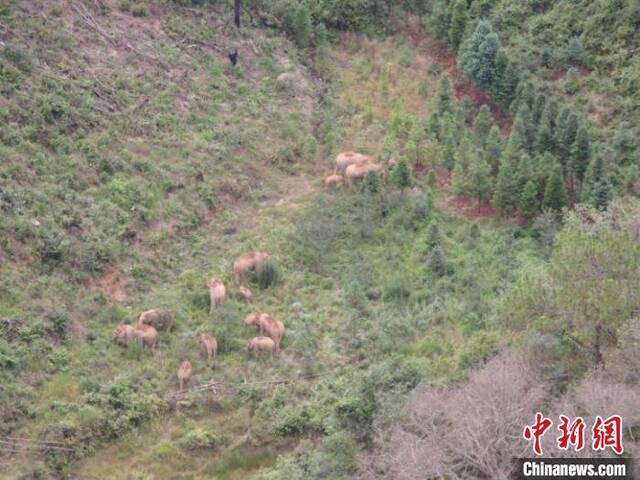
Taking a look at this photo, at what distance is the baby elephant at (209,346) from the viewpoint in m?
24.1

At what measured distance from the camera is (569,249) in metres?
21.0

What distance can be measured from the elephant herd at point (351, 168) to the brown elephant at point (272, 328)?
7.17 metres

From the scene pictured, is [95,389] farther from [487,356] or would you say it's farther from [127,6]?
[127,6]

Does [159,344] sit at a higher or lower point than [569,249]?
lower

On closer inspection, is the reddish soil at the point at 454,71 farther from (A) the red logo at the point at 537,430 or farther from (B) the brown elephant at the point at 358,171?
(A) the red logo at the point at 537,430

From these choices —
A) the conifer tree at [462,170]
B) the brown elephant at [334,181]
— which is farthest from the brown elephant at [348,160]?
the conifer tree at [462,170]

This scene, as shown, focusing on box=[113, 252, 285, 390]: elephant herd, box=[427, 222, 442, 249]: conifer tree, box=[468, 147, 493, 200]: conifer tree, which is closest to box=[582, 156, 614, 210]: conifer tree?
box=[468, 147, 493, 200]: conifer tree

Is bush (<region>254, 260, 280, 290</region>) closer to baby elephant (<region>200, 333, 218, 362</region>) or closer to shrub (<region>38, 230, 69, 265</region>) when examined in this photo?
baby elephant (<region>200, 333, 218, 362</region>)

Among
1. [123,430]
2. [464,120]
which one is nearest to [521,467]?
[123,430]

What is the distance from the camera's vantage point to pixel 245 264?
88.0 ft

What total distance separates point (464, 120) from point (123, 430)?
16.7 metres

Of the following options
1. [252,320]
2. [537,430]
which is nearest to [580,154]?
[252,320]

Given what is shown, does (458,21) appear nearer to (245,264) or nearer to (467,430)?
(245,264)

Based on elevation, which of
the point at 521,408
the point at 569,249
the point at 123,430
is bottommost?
the point at 123,430
